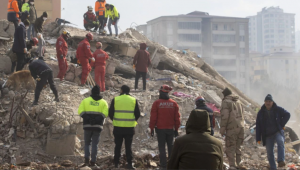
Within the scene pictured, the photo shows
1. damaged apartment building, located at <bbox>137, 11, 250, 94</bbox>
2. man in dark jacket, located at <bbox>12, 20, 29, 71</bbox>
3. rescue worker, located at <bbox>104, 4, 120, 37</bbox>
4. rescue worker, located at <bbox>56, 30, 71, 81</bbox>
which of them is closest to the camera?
man in dark jacket, located at <bbox>12, 20, 29, 71</bbox>

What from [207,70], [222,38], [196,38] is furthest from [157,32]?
[207,70]

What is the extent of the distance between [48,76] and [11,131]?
151 centimetres

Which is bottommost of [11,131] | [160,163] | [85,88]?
[160,163]

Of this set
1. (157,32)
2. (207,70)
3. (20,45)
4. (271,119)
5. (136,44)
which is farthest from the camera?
(157,32)

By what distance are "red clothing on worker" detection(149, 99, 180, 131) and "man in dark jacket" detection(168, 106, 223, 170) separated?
3.46m

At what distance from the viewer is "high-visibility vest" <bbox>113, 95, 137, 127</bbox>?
6664 mm

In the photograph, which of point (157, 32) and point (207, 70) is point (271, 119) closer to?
point (207, 70)

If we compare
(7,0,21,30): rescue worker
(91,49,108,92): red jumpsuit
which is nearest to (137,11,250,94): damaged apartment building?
(7,0,21,30): rescue worker

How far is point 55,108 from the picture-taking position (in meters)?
8.30

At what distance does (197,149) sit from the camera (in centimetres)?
326

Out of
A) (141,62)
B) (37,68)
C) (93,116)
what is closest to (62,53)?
(37,68)

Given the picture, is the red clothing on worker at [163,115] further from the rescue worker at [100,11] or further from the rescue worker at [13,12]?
the rescue worker at [100,11]

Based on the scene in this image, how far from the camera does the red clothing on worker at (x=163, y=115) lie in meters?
6.84

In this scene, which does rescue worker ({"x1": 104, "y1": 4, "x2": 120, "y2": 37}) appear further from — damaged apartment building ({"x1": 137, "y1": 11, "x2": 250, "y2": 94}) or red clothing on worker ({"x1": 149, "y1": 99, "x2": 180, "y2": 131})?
damaged apartment building ({"x1": 137, "y1": 11, "x2": 250, "y2": 94})
